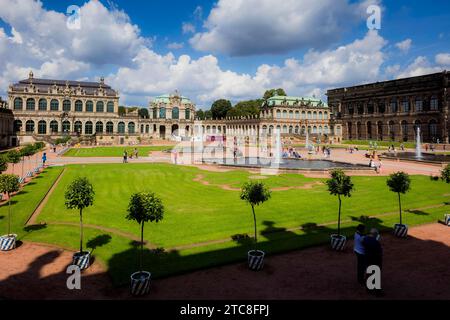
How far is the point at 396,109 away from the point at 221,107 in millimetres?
82508

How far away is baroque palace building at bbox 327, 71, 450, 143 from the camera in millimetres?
88438

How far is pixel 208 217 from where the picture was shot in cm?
2041

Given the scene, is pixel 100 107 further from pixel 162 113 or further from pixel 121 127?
pixel 162 113

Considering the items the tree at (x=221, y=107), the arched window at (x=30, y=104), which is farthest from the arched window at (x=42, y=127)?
the tree at (x=221, y=107)

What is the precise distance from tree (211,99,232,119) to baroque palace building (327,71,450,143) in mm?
53600

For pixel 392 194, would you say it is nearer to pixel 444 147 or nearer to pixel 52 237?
pixel 52 237

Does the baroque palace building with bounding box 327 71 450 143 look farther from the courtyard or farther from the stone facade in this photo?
the courtyard

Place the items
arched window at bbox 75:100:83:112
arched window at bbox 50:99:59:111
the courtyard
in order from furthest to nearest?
arched window at bbox 75:100:83:112, arched window at bbox 50:99:59:111, the courtyard

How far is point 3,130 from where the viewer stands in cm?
8262

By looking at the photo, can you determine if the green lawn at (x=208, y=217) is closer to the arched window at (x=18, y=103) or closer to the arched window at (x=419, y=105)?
the arched window at (x=419, y=105)

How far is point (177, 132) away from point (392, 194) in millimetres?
109379

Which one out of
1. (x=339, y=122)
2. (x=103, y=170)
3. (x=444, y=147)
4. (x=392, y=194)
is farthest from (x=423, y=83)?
(x=103, y=170)

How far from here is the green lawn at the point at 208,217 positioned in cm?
1489

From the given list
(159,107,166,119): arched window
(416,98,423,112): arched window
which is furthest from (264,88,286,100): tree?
(416,98,423,112): arched window
